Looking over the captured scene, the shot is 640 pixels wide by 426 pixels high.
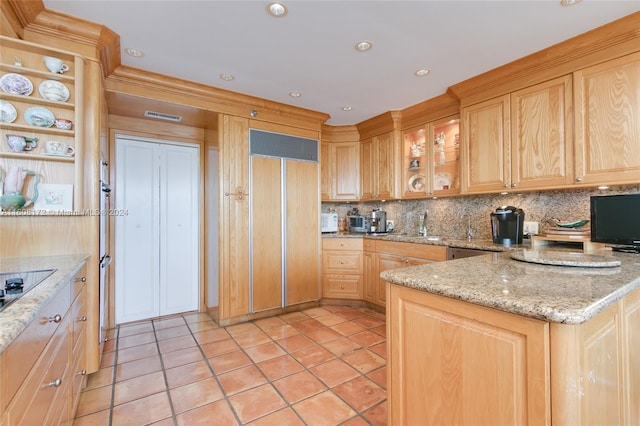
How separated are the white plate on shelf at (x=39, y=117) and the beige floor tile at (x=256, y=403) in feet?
7.11

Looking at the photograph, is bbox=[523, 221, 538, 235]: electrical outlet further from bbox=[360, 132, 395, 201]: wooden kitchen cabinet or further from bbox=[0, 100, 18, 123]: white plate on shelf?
bbox=[0, 100, 18, 123]: white plate on shelf

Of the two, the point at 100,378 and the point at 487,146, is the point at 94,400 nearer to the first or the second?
the point at 100,378

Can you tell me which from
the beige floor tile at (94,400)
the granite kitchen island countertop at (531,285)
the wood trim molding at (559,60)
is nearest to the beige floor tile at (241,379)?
the beige floor tile at (94,400)

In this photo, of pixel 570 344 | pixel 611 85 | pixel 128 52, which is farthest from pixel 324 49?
pixel 570 344

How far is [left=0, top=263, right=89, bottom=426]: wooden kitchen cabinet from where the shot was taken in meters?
0.77

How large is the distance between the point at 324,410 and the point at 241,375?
73cm

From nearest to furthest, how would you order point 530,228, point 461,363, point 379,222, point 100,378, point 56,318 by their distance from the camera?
point 461,363 < point 56,318 < point 100,378 < point 530,228 < point 379,222

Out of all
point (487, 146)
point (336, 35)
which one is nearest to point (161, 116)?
point (336, 35)

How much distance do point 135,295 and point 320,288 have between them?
218 centimetres

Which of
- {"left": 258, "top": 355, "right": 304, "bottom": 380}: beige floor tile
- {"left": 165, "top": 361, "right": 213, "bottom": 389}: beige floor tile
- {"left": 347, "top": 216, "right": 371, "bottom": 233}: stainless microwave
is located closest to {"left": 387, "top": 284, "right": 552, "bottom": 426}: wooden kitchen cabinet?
{"left": 258, "top": 355, "right": 304, "bottom": 380}: beige floor tile

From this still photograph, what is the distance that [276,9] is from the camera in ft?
Answer: 5.94

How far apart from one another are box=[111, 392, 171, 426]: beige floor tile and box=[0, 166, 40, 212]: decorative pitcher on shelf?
1386 millimetres

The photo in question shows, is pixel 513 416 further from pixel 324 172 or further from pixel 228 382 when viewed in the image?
pixel 324 172

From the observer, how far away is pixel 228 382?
2076 mm
